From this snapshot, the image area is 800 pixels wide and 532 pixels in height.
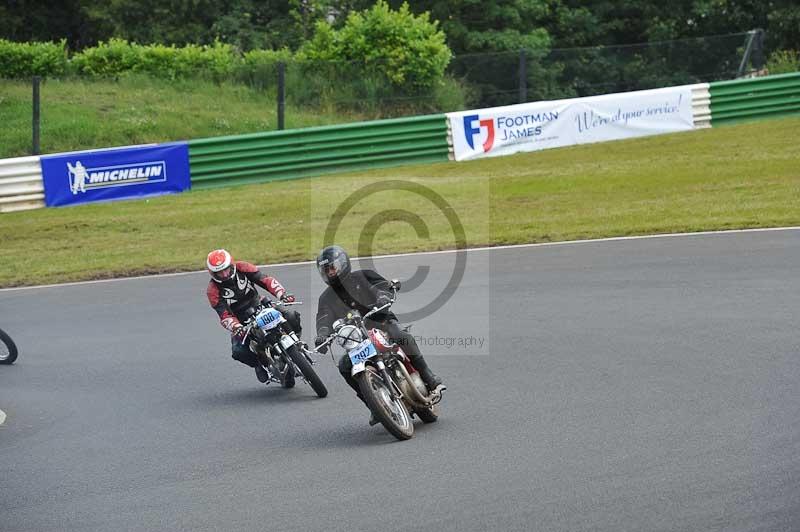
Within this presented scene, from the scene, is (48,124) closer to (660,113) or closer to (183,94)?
(183,94)

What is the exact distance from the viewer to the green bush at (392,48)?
106 feet

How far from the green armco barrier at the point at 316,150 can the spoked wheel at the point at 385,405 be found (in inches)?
701

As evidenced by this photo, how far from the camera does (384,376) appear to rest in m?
9.80

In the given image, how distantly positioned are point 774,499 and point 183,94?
28242mm

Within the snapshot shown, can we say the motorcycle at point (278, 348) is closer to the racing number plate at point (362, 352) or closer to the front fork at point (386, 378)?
the front fork at point (386, 378)

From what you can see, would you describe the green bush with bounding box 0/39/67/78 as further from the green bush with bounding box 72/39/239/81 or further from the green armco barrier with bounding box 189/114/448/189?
the green armco barrier with bounding box 189/114/448/189

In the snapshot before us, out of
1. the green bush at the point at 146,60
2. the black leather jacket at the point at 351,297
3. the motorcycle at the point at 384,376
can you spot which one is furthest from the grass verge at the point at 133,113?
the motorcycle at the point at 384,376

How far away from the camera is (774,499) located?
7508 millimetres

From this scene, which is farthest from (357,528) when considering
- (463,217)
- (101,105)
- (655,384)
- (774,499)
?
(101,105)

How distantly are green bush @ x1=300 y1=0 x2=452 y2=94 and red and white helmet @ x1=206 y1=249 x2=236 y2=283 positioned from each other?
63.7ft

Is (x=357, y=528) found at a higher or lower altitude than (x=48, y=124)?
lower

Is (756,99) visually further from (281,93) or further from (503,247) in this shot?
(503,247)

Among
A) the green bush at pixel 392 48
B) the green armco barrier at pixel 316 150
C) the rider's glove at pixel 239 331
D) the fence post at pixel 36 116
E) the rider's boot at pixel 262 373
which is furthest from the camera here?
the green bush at pixel 392 48

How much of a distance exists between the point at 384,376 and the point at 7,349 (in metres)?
6.74
